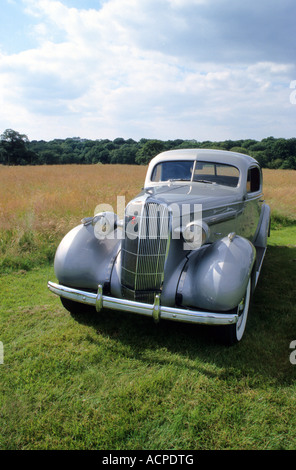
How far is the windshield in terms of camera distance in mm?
4027

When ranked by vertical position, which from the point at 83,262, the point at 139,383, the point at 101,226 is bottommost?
the point at 139,383

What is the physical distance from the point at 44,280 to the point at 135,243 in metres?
2.41

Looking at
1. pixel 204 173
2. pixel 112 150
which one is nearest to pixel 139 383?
pixel 204 173

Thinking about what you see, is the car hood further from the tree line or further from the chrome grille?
the tree line

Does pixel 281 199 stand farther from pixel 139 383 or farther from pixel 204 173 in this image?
pixel 139 383

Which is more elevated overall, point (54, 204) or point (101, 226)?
point (101, 226)

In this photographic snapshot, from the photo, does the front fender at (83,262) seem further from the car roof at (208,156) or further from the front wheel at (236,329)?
the car roof at (208,156)

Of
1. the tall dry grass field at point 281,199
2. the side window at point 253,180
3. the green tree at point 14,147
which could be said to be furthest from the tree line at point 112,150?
the side window at point 253,180

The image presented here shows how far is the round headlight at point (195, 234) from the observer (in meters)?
2.76

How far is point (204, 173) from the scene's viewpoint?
13.3 ft

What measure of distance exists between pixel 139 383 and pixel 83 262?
1258 mm

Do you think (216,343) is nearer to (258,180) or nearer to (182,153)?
(182,153)

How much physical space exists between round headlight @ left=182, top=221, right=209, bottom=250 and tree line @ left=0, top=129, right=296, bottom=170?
26110 millimetres

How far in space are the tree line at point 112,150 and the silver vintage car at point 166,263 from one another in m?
25.7
